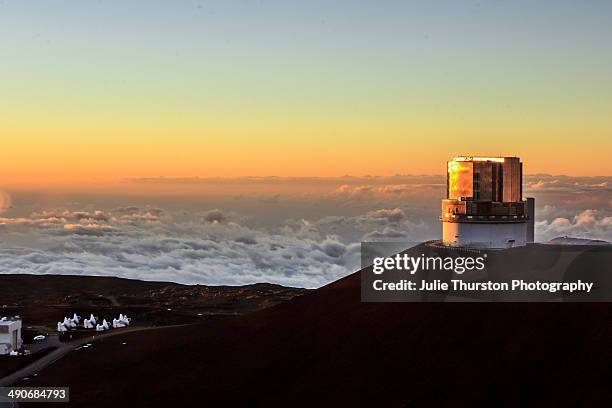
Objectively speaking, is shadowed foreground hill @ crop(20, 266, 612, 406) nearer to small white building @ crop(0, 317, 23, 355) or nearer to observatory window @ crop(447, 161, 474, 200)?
observatory window @ crop(447, 161, 474, 200)

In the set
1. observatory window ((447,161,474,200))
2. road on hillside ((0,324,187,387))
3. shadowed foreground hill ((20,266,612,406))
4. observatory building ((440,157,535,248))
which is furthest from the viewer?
road on hillside ((0,324,187,387))

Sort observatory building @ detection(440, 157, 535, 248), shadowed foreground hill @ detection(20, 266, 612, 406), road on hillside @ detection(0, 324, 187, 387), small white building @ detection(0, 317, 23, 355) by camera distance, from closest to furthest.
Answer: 1. shadowed foreground hill @ detection(20, 266, 612, 406)
2. observatory building @ detection(440, 157, 535, 248)
3. road on hillside @ detection(0, 324, 187, 387)
4. small white building @ detection(0, 317, 23, 355)

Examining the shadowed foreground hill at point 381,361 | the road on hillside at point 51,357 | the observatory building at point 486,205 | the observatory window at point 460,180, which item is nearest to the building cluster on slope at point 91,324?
the road on hillside at point 51,357

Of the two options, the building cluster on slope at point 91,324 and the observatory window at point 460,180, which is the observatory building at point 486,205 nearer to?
the observatory window at point 460,180

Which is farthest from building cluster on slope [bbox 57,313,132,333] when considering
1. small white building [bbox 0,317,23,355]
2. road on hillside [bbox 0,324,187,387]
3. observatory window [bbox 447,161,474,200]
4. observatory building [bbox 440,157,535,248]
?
observatory window [bbox 447,161,474,200]

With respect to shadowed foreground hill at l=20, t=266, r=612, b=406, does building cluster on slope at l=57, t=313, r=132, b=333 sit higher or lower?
lower

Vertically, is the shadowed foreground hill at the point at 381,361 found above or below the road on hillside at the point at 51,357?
above
